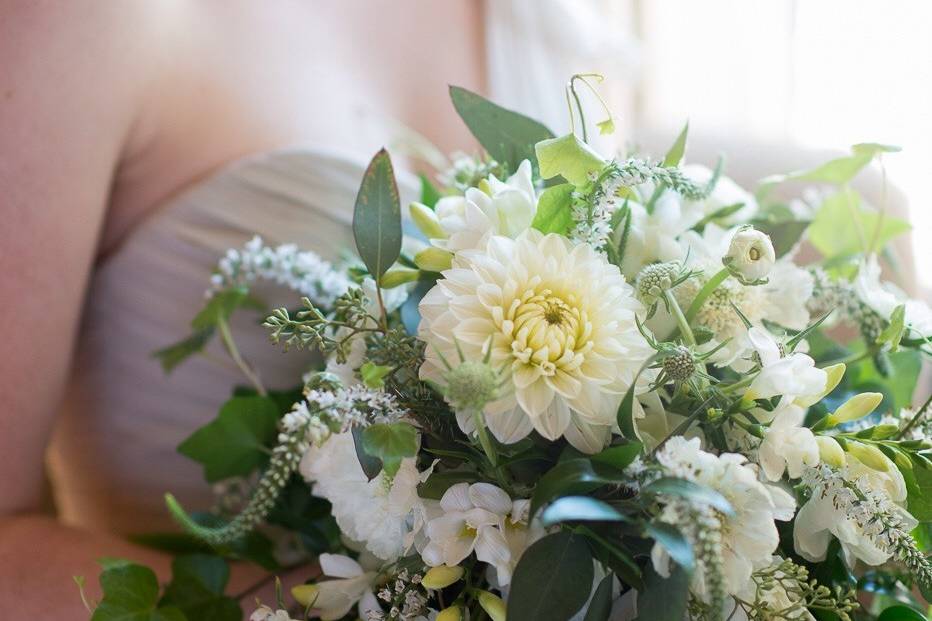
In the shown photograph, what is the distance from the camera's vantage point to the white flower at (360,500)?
18.6 inches

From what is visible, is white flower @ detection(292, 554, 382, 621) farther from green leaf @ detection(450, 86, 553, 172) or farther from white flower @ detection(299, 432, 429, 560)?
green leaf @ detection(450, 86, 553, 172)

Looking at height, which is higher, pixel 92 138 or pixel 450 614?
pixel 92 138

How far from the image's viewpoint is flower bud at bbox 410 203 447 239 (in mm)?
503

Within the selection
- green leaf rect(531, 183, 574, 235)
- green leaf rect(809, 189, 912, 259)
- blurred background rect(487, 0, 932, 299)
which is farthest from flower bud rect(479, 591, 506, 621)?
blurred background rect(487, 0, 932, 299)

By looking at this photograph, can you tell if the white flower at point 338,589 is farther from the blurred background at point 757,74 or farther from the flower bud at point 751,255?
the blurred background at point 757,74

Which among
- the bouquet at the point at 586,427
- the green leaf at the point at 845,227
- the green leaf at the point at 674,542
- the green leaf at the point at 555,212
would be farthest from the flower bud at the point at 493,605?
the green leaf at the point at 845,227

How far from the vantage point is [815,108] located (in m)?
1.19

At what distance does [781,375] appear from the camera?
1.35 ft

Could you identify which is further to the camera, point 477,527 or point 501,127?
point 501,127

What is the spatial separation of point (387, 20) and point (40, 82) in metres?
0.43

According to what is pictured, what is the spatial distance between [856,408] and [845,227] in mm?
287

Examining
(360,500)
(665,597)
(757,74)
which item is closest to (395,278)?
(360,500)

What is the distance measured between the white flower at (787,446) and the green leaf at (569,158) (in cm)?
17

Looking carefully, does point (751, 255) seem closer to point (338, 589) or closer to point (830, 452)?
point (830, 452)
